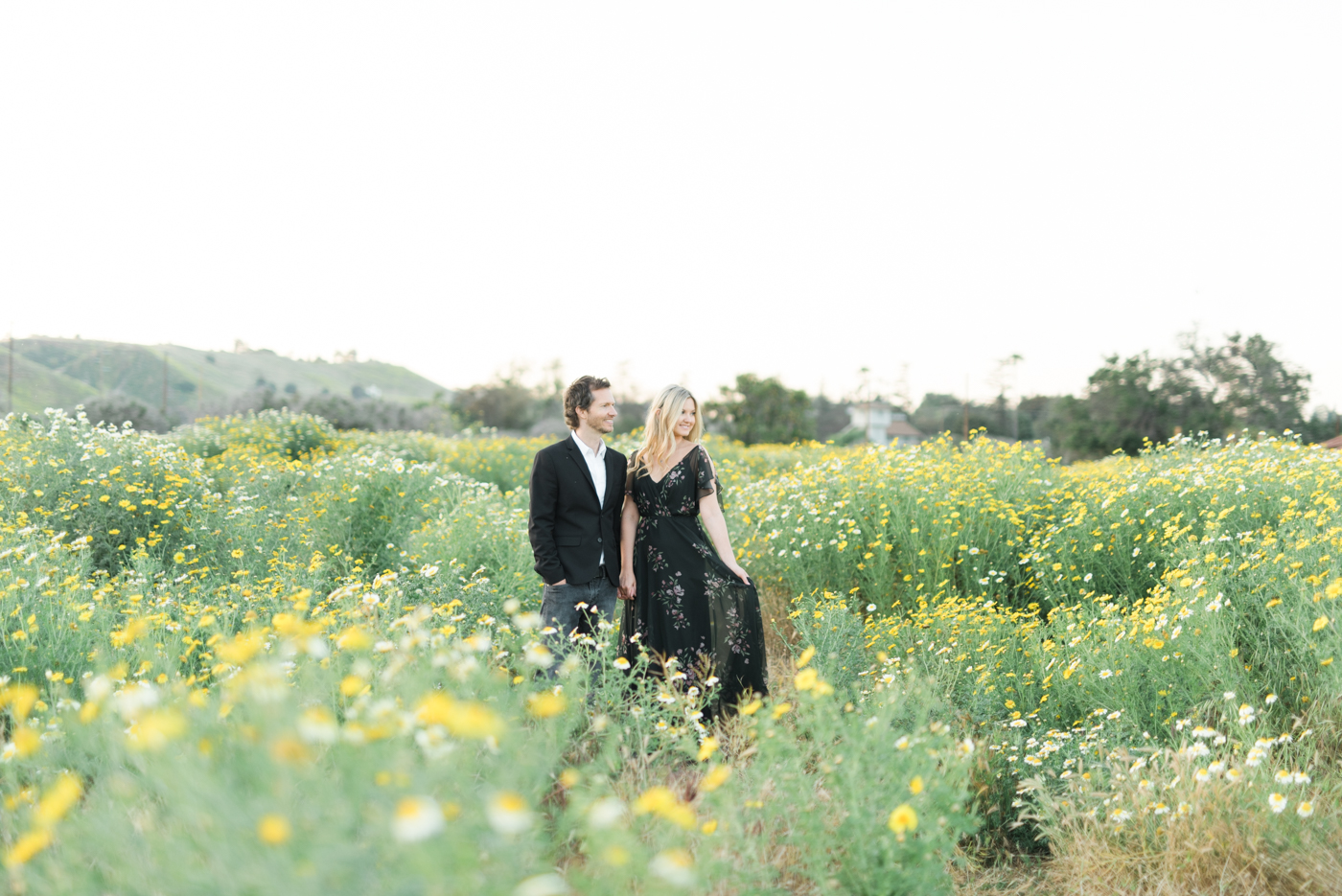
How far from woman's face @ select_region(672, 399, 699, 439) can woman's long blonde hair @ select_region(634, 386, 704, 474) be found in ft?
0.05

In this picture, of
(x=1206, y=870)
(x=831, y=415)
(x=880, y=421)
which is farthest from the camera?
(x=831, y=415)

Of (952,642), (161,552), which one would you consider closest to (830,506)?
(952,642)

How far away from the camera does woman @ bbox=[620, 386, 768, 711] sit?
4.39 metres

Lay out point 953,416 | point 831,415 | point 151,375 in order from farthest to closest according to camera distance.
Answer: point 831,415 < point 151,375 < point 953,416

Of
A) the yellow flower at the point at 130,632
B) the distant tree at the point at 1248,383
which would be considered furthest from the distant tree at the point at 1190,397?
the yellow flower at the point at 130,632

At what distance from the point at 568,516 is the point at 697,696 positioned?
1.10 metres

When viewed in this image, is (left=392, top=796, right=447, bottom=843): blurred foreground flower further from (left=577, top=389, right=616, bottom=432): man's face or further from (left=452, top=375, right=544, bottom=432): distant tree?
(left=452, top=375, right=544, bottom=432): distant tree

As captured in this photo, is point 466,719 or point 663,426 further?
point 663,426

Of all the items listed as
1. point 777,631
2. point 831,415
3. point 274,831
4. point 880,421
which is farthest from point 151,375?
point 274,831

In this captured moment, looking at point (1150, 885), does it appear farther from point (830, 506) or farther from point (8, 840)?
point (830, 506)

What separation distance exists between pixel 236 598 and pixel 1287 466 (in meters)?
6.97

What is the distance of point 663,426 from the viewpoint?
4383 millimetres

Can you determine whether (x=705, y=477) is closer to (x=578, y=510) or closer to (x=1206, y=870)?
(x=578, y=510)

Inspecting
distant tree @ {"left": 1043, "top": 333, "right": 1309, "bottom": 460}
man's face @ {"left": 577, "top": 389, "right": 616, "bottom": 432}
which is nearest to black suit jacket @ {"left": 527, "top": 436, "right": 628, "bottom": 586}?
man's face @ {"left": 577, "top": 389, "right": 616, "bottom": 432}
